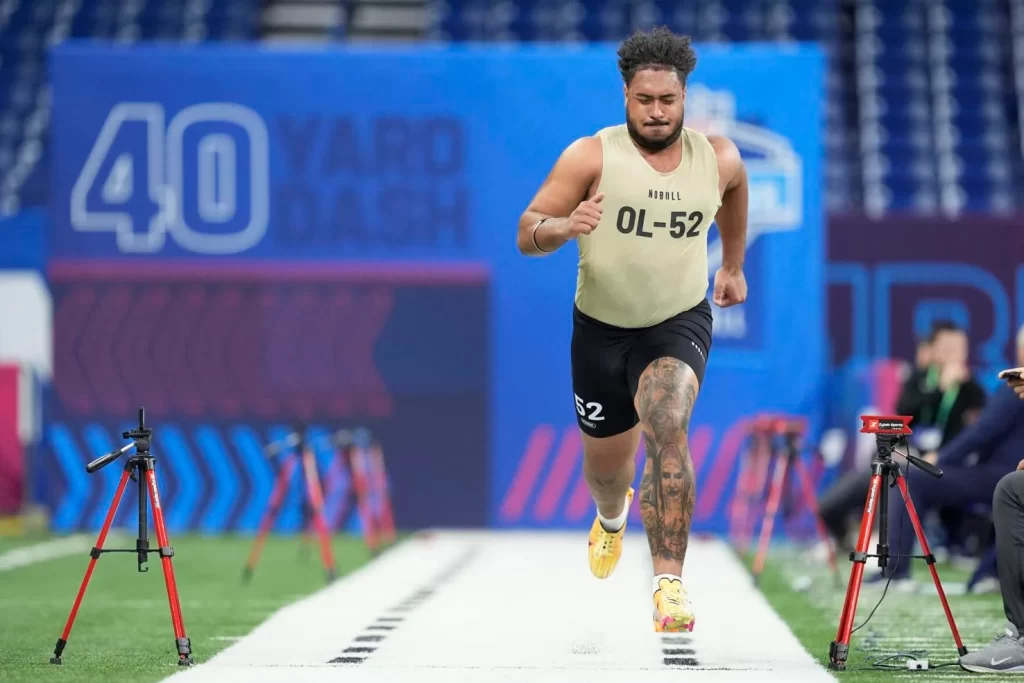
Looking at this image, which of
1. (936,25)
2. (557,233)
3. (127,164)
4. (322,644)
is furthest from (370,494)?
(936,25)

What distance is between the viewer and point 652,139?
19.1ft

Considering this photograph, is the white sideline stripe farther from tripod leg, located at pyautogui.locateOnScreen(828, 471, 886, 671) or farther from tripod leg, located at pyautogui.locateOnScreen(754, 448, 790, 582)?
tripod leg, located at pyautogui.locateOnScreen(828, 471, 886, 671)

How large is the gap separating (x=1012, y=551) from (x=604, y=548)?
1.87 metres

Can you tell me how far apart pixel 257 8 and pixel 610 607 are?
1306 cm

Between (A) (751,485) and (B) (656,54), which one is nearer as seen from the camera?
(B) (656,54)

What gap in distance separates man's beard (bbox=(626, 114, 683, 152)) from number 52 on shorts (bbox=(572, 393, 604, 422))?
98 centimetres

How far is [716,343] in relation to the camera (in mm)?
12883

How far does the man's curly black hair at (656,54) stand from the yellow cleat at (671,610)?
5.81 ft

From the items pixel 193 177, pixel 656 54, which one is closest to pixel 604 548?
pixel 656 54

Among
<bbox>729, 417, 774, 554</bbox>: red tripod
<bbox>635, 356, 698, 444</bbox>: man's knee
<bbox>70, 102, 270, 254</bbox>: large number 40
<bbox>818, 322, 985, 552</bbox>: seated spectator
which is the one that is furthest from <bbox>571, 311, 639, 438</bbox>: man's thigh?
<bbox>70, 102, 270, 254</bbox>: large number 40

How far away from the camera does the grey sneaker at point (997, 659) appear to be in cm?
547

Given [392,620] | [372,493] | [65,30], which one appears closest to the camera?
[392,620]

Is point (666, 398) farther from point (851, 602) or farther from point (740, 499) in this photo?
point (740, 499)

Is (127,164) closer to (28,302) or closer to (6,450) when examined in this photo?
(28,302)
